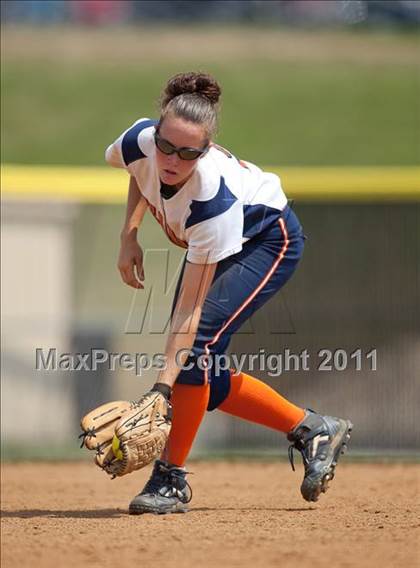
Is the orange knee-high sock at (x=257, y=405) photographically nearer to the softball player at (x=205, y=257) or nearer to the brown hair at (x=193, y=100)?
the softball player at (x=205, y=257)

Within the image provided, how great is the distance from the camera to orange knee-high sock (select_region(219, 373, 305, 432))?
411 cm

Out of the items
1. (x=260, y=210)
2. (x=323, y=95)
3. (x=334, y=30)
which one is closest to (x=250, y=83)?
(x=323, y=95)

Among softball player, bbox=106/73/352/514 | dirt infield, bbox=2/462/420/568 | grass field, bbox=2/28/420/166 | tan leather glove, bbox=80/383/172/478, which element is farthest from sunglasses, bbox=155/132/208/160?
grass field, bbox=2/28/420/166

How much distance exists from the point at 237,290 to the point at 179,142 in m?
0.62

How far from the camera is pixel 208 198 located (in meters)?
3.63

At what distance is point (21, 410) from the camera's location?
21.4 feet

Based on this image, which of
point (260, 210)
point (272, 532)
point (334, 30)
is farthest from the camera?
point (334, 30)

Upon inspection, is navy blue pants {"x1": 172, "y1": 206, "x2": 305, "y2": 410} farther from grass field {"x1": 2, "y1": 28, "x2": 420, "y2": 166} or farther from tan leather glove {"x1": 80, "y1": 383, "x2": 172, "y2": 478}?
grass field {"x1": 2, "y1": 28, "x2": 420, "y2": 166}

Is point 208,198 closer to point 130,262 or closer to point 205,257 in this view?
point 205,257

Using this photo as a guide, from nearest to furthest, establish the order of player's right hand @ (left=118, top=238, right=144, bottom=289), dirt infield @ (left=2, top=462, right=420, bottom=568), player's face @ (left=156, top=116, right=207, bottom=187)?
dirt infield @ (left=2, top=462, right=420, bottom=568) → player's face @ (left=156, top=116, right=207, bottom=187) → player's right hand @ (left=118, top=238, right=144, bottom=289)

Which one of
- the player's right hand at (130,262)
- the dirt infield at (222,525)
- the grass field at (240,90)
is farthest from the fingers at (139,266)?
the grass field at (240,90)

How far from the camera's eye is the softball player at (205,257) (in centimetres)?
363

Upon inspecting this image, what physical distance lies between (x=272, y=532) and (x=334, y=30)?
15390mm

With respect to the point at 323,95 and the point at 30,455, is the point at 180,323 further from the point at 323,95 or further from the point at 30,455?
the point at 323,95
